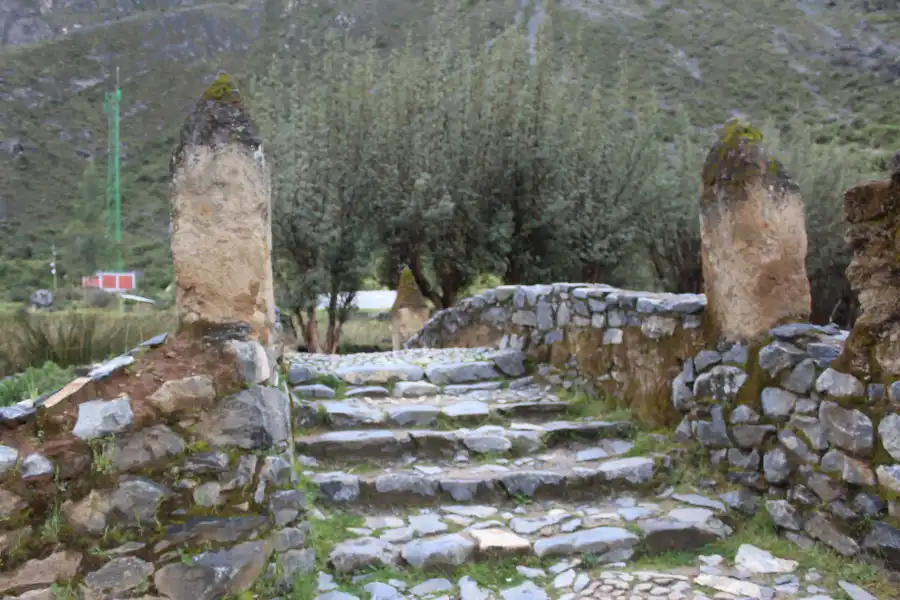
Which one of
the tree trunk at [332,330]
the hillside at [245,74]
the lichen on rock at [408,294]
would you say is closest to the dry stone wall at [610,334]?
the lichen on rock at [408,294]

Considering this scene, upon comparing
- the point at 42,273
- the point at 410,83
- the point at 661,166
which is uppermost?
the point at 410,83

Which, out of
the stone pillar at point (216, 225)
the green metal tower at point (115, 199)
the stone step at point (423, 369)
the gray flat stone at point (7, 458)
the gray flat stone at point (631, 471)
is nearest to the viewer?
the gray flat stone at point (7, 458)

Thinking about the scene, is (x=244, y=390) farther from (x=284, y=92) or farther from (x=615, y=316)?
(x=284, y=92)

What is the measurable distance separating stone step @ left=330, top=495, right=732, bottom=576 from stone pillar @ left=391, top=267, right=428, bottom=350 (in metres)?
9.64

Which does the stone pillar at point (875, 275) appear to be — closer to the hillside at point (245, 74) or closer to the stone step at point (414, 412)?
the stone step at point (414, 412)

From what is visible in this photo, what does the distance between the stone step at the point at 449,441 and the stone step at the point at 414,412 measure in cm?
18

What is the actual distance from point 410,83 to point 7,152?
32700 mm

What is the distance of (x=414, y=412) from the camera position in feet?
17.3

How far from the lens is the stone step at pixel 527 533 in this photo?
3605mm

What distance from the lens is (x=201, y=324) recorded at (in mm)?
3406

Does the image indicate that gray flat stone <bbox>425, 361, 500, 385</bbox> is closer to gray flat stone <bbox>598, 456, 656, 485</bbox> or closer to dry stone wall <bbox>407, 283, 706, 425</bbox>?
dry stone wall <bbox>407, 283, 706, 425</bbox>

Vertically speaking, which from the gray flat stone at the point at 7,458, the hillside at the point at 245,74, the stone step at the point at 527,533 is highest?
the hillside at the point at 245,74

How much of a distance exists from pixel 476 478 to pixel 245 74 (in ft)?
120

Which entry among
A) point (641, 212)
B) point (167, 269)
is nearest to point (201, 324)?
point (641, 212)
